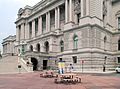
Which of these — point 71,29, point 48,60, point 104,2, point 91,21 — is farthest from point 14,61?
point 104,2

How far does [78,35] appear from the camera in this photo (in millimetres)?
56969

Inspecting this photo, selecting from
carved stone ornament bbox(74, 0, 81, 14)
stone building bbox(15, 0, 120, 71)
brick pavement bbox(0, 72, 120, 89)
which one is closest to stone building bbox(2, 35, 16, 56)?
stone building bbox(15, 0, 120, 71)

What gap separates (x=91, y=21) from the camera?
54906mm

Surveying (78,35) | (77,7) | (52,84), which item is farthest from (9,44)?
(52,84)

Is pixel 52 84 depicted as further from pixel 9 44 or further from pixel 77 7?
pixel 9 44

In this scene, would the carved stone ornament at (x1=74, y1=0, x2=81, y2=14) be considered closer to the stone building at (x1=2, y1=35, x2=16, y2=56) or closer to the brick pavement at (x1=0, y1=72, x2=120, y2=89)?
the brick pavement at (x1=0, y1=72, x2=120, y2=89)

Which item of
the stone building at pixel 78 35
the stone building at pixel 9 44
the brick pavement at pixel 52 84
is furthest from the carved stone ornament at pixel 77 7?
the stone building at pixel 9 44

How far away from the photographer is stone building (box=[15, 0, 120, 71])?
179 ft

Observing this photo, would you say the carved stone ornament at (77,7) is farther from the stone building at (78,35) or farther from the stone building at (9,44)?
the stone building at (9,44)

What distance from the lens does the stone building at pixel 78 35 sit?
54531 millimetres

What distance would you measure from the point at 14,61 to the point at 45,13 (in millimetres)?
24683

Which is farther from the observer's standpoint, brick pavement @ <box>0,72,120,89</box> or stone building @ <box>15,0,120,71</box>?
stone building @ <box>15,0,120,71</box>

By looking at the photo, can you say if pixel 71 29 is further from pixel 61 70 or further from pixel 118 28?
Result: pixel 61 70

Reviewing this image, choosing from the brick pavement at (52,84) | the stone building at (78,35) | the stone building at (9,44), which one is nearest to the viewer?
the brick pavement at (52,84)
